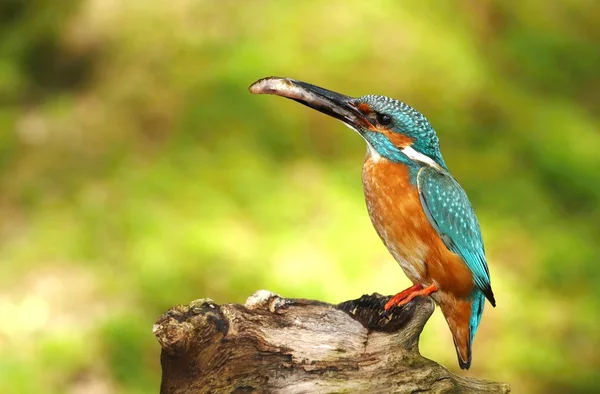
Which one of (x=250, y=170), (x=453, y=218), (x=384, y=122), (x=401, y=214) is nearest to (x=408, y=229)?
(x=401, y=214)

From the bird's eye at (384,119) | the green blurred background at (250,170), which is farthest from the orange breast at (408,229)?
the green blurred background at (250,170)

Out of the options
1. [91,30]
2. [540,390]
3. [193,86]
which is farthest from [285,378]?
[91,30]

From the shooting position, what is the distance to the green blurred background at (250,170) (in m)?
4.84

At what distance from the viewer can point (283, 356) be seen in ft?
8.28

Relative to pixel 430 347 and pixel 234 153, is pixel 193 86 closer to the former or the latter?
pixel 234 153

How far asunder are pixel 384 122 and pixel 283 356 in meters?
0.82

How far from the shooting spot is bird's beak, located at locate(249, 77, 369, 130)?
2398 mm

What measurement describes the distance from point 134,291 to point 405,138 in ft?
8.88

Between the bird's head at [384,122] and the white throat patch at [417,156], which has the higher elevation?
the bird's head at [384,122]

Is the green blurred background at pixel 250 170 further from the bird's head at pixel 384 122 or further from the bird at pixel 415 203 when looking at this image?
the bird's head at pixel 384 122

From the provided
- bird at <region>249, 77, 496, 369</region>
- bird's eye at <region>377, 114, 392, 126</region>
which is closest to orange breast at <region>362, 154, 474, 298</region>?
bird at <region>249, 77, 496, 369</region>

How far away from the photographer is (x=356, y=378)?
2.50 meters

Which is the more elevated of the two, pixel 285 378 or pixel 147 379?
pixel 147 379

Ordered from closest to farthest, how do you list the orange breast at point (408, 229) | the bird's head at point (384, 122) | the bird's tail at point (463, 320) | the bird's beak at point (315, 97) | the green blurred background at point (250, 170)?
1. the bird's beak at point (315, 97)
2. the bird's head at point (384, 122)
3. the orange breast at point (408, 229)
4. the bird's tail at point (463, 320)
5. the green blurred background at point (250, 170)
